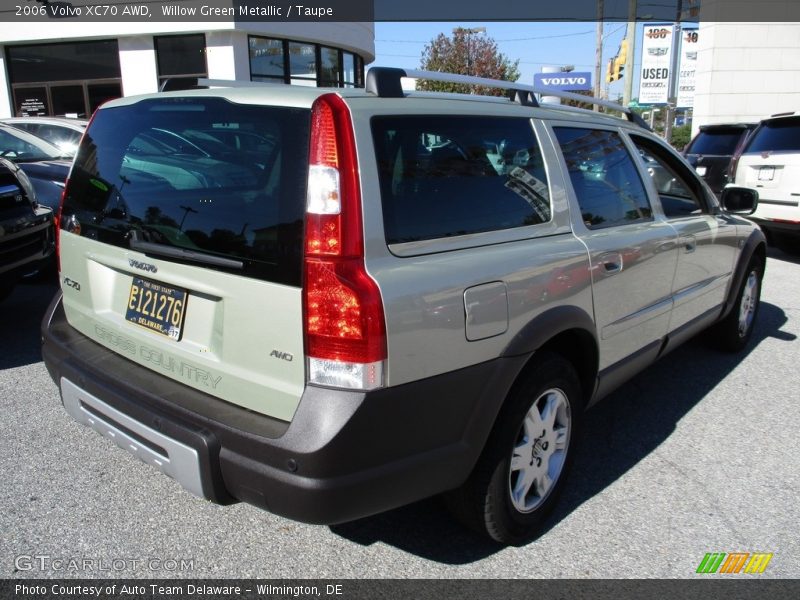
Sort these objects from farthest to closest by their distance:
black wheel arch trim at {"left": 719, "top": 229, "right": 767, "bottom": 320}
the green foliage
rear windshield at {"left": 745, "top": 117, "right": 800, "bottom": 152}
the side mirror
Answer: the green foliage, rear windshield at {"left": 745, "top": 117, "right": 800, "bottom": 152}, black wheel arch trim at {"left": 719, "top": 229, "right": 767, "bottom": 320}, the side mirror

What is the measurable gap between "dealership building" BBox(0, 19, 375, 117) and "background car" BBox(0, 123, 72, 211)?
886 centimetres

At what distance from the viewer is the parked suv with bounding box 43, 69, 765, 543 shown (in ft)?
6.38

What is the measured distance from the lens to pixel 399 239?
2.06 m

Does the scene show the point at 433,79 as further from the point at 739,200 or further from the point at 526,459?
the point at 739,200

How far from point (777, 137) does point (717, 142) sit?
9.60 ft

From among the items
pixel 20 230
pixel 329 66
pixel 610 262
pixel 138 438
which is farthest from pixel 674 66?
pixel 138 438

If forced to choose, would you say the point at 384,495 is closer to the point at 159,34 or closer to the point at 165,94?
the point at 165,94

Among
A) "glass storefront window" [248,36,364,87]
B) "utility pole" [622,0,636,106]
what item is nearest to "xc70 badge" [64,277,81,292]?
"glass storefront window" [248,36,364,87]

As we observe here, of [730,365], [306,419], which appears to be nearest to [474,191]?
[306,419]

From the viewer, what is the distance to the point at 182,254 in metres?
2.22

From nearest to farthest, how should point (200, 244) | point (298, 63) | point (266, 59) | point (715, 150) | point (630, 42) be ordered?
1. point (200, 244)
2. point (715, 150)
3. point (266, 59)
4. point (298, 63)
5. point (630, 42)

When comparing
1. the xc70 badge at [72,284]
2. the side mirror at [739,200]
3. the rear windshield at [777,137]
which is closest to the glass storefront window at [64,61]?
the rear windshield at [777,137]

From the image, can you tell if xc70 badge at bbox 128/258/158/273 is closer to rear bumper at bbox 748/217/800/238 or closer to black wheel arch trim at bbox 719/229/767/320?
black wheel arch trim at bbox 719/229/767/320

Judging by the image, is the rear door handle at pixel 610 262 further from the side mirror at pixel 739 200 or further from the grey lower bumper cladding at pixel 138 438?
the side mirror at pixel 739 200
